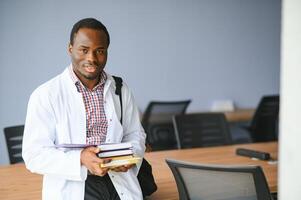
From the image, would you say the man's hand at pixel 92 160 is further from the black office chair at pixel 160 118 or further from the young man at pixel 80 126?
the black office chair at pixel 160 118

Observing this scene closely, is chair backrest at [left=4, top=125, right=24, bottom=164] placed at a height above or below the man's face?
below

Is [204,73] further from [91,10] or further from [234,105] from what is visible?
[91,10]

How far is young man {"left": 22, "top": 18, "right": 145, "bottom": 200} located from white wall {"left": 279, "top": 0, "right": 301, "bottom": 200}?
96cm

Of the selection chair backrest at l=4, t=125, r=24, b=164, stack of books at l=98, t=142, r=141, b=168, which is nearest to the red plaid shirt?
stack of books at l=98, t=142, r=141, b=168

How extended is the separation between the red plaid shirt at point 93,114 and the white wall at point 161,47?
307 centimetres

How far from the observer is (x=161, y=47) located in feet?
17.0

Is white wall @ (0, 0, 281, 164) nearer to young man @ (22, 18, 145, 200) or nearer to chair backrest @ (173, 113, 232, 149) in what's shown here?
chair backrest @ (173, 113, 232, 149)

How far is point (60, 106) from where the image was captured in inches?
62.7

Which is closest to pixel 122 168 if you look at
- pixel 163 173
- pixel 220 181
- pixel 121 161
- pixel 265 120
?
pixel 121 161

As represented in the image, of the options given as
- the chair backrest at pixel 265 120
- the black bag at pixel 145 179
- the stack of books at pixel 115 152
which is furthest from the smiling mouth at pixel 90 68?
the chair backrest at pixel 265 120

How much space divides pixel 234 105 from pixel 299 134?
5.09 m

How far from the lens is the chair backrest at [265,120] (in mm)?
4642

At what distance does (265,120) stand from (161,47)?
4.98 feet

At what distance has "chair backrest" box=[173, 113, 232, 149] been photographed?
10.1 feet
